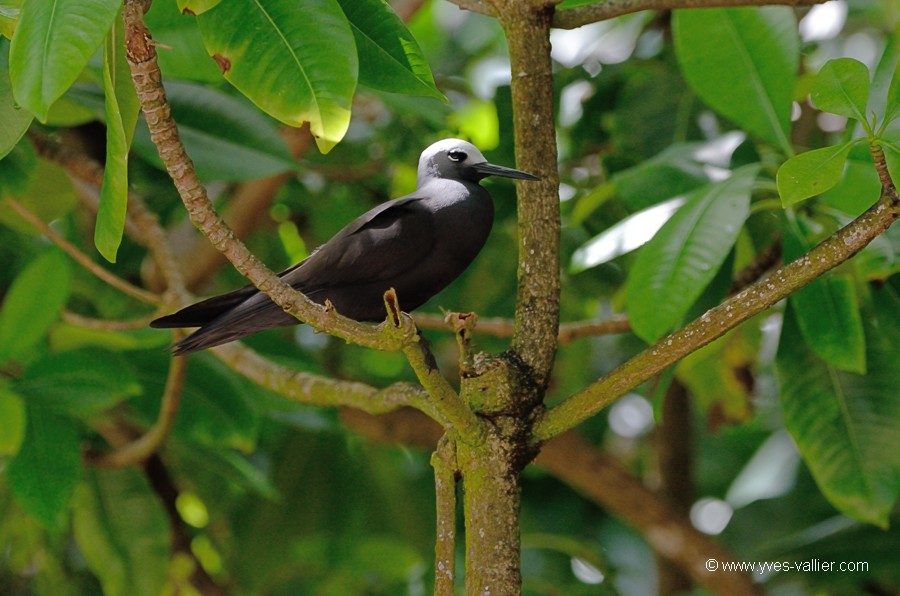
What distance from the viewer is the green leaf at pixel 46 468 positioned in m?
2.47

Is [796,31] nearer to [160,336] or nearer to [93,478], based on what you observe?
[160,336]

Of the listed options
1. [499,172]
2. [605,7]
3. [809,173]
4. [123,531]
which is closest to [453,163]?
[499,172]

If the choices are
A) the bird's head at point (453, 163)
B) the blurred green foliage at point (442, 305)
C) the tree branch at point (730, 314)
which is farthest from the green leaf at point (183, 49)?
the tree branch at point (730, 314)

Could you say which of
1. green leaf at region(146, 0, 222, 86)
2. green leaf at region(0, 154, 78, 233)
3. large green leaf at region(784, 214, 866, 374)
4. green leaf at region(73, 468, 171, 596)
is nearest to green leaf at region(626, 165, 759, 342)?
large green leaf at region(784, 214, 866, 374)

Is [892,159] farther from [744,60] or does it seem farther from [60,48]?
[744,60]

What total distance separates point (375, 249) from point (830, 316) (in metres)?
0.88

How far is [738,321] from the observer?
1475 mm

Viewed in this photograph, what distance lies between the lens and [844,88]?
5.04 ft

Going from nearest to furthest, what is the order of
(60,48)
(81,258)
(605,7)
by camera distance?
(60,48) → (605,7) → (81,258)

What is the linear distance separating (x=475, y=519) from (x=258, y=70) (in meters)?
0.68

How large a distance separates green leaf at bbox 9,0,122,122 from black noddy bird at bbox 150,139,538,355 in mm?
736

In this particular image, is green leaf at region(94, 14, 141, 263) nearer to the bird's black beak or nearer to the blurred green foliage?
the blurred green foliage

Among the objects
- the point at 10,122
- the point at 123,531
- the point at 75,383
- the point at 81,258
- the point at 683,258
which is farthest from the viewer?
the point at 123,531

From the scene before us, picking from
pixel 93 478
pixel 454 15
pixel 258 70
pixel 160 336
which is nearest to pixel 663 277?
pixel 258 70
